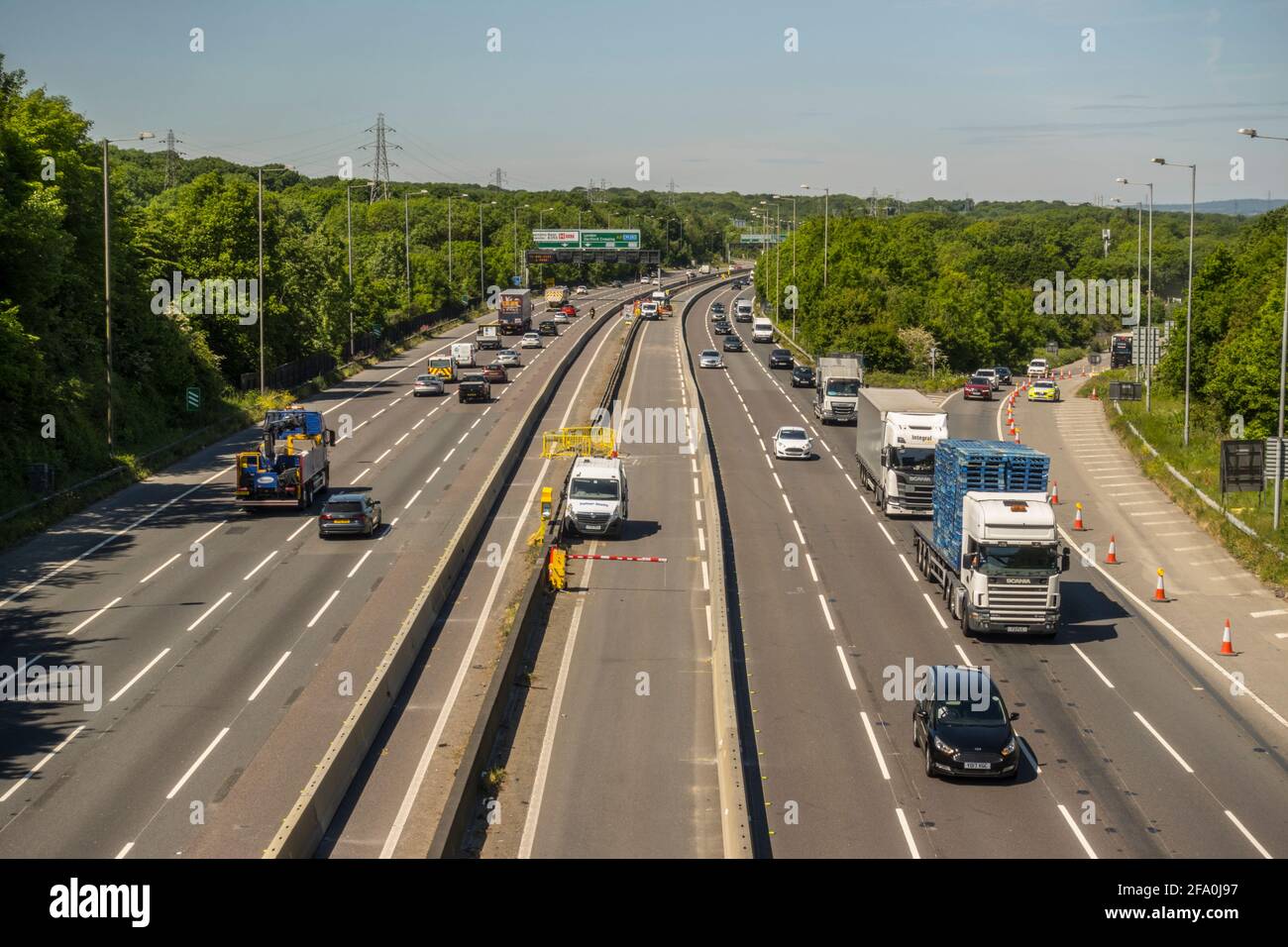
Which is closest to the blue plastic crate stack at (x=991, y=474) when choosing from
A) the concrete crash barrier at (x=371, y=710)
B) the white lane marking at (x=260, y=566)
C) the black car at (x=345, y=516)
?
the concrete crash barrier at (x=371, y=710)

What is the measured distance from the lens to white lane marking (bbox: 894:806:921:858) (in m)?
20.7

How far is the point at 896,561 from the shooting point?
4138 centimetres

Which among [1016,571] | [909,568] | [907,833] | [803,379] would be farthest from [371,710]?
[803,379]

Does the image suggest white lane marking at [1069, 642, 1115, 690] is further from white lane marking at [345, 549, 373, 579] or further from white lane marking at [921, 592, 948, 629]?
white lane marking at [345, 549, 373, 579]

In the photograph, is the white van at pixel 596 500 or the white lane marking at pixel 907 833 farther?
the white van at pixel 596 500

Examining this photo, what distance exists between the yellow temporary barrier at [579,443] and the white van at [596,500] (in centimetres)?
1308

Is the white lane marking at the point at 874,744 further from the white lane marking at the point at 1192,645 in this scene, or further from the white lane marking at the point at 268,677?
the white lane marking at the point at 268,677

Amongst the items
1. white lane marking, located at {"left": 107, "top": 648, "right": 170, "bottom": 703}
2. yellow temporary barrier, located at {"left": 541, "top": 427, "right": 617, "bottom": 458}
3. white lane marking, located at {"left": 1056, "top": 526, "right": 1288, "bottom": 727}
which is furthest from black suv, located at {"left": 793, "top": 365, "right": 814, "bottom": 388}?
white lane marking, located at {"left": 107, "top": 648, "right": 170, "bottom": 703}

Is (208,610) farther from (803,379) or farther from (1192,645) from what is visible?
(803,379)

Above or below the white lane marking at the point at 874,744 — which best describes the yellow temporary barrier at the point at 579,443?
above

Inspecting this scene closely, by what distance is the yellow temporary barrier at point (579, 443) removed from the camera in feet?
193

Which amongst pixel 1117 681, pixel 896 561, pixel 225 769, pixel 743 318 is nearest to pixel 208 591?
pixel 225 769
